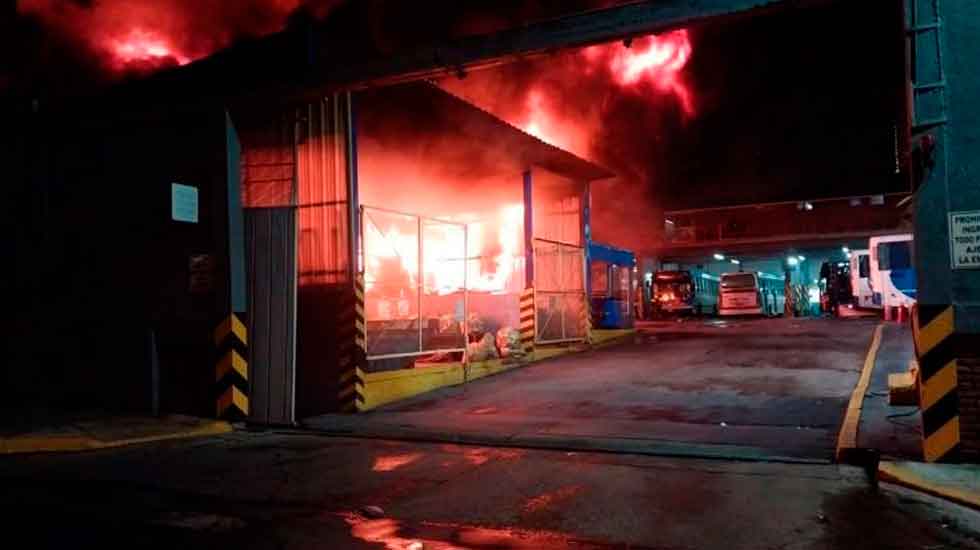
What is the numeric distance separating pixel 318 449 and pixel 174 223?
4.29 metres

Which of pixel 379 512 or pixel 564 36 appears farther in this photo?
pixel 564 36

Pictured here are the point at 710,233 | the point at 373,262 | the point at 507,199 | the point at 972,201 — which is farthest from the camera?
the point at 710,233

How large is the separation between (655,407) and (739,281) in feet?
105

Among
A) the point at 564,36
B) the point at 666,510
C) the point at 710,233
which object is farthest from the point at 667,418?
the point at 710,233

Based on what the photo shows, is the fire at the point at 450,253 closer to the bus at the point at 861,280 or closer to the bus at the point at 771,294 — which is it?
the bus at the point at 861,280

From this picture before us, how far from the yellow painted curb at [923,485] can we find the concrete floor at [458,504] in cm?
15

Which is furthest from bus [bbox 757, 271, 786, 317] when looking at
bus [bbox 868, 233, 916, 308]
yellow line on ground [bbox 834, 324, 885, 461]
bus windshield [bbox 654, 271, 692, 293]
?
yellow line on ground [bbox 834, 324, 885, 461]

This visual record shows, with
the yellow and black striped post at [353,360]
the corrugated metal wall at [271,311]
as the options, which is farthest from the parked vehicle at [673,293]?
the corrugated metal wall at [271,311]

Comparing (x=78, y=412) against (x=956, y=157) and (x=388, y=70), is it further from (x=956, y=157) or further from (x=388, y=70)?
(x=956, y=157)

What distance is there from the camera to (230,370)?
10164 millimetres

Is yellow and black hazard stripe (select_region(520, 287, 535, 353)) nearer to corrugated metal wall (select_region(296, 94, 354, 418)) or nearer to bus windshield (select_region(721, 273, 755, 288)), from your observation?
corrugated metal wall (select_region(296, 94, 354, 418))

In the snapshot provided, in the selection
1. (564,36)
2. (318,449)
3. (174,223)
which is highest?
(564,36)

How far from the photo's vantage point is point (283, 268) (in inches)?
413

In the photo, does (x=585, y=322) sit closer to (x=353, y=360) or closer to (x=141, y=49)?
(x=353, y=360)
